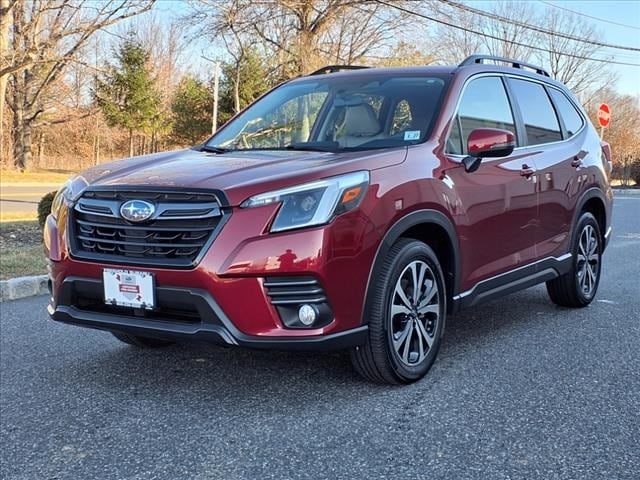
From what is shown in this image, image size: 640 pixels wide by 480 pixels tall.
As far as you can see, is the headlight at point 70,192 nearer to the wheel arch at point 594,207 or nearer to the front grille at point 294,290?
the front grille at point 294,290

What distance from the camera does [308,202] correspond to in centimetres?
305

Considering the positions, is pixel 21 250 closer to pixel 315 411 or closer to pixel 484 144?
pixel 315 411

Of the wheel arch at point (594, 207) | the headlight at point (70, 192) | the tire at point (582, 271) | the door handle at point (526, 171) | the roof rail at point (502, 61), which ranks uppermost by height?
the roof rail at point (502, 61)

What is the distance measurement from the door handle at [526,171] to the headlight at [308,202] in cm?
177

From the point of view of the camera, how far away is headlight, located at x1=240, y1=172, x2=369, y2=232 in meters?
3.01

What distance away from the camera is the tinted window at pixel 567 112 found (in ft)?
17.4

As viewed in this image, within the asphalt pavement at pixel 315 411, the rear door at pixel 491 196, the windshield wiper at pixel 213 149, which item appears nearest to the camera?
the asphalt pavement at pixel 315 411

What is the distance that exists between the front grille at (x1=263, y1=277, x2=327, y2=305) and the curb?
11.5 feet

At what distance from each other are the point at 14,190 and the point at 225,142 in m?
18.4

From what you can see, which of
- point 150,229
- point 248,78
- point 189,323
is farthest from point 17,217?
point 248,78

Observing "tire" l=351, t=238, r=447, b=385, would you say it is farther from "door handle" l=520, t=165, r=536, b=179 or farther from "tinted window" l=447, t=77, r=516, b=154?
"door handle" l=520, t=165, r=536, b=179

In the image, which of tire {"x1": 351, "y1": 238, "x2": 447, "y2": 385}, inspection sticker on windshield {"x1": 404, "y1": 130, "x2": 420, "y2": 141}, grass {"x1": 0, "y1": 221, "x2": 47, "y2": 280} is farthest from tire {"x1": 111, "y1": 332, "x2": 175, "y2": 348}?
grass {"x1": 0, "y1": 221, "x2": 47, "y2": 280}

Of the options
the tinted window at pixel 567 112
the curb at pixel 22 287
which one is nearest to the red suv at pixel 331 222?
the tinted window at pixel 567 112

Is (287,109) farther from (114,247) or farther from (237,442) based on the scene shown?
(237,442)
